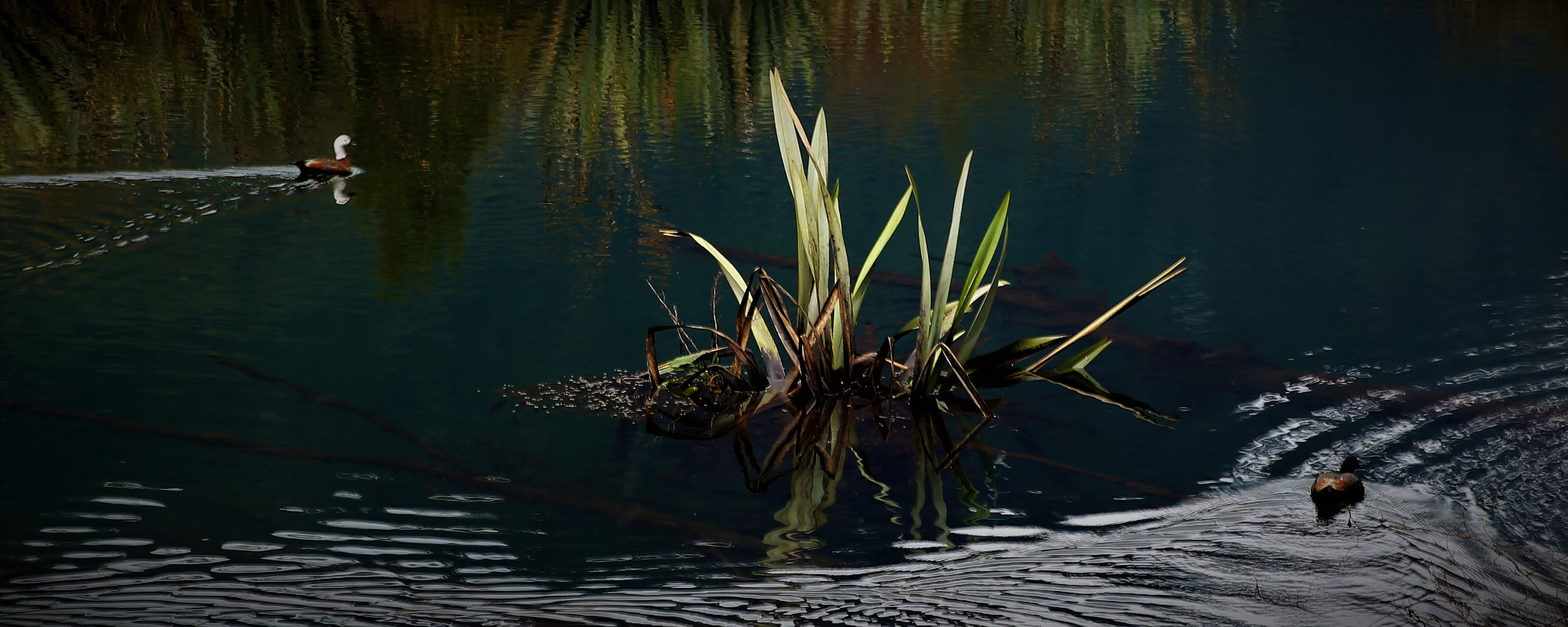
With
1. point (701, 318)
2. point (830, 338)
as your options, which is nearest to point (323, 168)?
point (701, 318)

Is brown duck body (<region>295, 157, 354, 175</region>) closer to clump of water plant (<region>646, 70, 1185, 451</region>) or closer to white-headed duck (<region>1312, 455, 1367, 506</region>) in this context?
clump of water plant (<region>646, 70, 1185, 451</region>)

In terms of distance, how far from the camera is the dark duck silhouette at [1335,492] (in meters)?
2.84

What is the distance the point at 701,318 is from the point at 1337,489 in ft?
7.69

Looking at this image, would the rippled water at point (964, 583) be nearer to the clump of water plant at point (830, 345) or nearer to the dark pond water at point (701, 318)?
the dark pond water at point (701, 318)

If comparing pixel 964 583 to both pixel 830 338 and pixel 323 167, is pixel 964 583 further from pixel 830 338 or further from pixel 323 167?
pixel 323 167

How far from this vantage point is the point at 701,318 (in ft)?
14.6

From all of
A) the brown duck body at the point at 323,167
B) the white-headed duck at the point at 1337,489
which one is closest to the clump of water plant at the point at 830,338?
the white-headed duck at the point at 1337,489

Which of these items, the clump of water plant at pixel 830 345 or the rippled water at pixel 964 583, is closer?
the rippled water at pixel 964 583

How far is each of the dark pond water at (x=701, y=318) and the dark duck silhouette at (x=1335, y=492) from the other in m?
0.05

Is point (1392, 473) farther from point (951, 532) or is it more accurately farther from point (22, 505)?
point (22, 505)

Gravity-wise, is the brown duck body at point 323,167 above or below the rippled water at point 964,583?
above

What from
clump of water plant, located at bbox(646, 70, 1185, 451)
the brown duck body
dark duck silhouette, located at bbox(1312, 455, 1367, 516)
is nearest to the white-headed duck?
dark duck silhouette, located at bbox(1312, 455, 1367, 516)

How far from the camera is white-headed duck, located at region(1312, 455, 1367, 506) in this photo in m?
2.84

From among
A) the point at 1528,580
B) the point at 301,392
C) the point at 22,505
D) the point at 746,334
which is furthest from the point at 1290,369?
the point at 22,505
